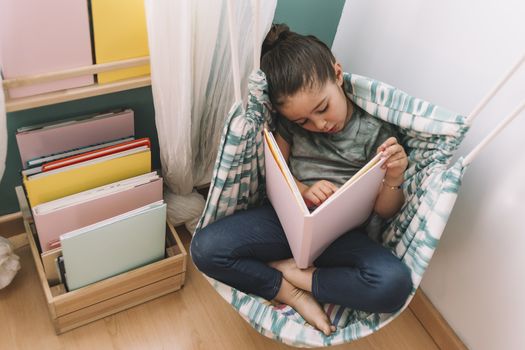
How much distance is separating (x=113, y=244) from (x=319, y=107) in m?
0.52

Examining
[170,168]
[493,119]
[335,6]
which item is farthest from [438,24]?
[170,168]

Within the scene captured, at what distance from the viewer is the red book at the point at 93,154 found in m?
1.04

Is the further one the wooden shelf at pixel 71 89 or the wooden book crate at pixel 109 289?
the wooden book crate at pixel 109 289

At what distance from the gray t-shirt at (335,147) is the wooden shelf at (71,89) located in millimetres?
327

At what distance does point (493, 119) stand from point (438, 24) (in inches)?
9.2

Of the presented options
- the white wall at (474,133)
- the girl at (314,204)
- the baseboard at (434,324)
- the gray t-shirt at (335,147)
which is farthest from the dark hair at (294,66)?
the baseboard at (434,324)

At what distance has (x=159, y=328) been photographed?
1188mm

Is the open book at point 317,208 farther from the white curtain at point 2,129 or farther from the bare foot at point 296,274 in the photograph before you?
the white curtain at point 2,129

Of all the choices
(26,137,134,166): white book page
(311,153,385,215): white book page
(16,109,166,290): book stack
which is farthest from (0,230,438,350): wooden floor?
(311,153,385,215): white book page

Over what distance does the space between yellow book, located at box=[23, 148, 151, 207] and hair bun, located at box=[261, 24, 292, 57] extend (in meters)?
0.34

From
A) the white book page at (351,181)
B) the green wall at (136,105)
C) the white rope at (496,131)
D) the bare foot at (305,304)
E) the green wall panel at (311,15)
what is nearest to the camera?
the white rope at (496,131)

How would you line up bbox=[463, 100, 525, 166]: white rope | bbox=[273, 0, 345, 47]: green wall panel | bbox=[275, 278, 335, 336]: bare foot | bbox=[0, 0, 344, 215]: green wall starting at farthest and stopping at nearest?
bbox=[273, 0, 345, 47]: green wall panel < bbox=[0, 0, 344, 215]: green wall < bbox=[275, 278, 335, 336]: bare foot < bbox=[463, 100, 525, 166]: white rope

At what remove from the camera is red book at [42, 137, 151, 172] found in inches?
41.0

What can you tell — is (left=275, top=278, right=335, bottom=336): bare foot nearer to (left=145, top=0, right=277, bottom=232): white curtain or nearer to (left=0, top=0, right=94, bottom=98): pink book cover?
(left=145, top=0, right=277, bottom=232): white curtain
